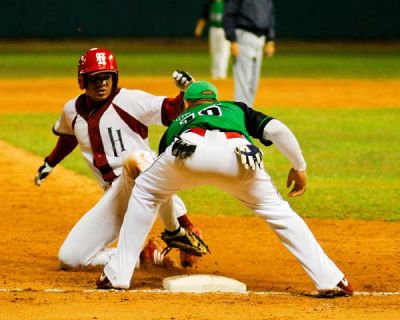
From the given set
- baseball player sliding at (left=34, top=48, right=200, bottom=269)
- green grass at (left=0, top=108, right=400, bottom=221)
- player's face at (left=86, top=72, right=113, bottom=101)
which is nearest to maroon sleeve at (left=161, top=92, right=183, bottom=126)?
baseball player sliding at (left=34, top=48, right=200, bottom=269)

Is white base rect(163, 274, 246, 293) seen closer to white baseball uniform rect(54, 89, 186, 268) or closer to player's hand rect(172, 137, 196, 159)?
white baseball uniform rect(54, 89, 186, 268)

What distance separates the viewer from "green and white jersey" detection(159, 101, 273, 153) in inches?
240

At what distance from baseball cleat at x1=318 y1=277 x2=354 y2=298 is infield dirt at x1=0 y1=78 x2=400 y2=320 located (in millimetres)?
53

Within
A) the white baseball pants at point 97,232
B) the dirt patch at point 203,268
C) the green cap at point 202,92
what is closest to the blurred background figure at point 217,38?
the dirt patch at point 203,268

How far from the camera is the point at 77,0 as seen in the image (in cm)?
3628

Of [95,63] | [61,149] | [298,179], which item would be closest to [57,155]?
[61,149]

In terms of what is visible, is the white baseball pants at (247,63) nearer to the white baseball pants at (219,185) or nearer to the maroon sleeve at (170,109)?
the maroon sleeve at (170,109)

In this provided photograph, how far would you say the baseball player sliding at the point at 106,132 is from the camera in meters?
7.13

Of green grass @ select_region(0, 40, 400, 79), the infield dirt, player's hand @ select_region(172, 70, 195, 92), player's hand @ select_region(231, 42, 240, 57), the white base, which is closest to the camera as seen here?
the infield dirt

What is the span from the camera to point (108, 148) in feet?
23.8

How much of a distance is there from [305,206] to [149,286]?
3562mm

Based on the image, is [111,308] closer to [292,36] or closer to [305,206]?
[305,206]

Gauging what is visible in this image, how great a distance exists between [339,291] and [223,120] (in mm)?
1237

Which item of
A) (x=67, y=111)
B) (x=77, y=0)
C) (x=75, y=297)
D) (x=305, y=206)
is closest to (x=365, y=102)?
(x=305, y=206)
